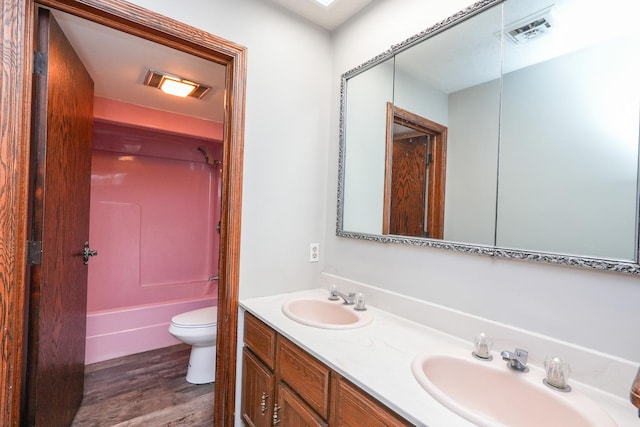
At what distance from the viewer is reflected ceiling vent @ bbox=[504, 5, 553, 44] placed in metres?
0.99

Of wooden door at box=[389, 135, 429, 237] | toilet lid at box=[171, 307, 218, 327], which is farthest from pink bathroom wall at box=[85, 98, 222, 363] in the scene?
wooden door at box=[389, 135, 429, 237]

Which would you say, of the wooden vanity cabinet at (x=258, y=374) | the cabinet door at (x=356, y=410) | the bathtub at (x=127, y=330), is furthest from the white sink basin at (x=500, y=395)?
the bathtub at (x=127, y=330)

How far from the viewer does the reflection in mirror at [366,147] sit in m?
1.56

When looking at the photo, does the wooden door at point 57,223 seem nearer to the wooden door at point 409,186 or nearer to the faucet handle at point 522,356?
the wooden door at point 409,186

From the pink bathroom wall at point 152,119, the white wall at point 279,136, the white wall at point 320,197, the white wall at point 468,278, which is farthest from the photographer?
the pink bathroom wall at point 152,119

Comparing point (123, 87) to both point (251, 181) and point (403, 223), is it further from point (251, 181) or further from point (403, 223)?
point (403, 223)

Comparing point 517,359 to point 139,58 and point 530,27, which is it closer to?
point 530,27

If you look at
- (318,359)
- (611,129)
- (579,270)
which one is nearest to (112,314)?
(318,359)

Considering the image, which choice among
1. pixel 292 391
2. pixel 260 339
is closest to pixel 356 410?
Result: pixel 292 391

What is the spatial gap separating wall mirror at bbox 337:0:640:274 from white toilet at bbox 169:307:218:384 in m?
1.46

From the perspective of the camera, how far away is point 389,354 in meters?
1.02

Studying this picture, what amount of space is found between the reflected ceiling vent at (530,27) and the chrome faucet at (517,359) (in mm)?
1047

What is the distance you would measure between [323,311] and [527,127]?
1.22m

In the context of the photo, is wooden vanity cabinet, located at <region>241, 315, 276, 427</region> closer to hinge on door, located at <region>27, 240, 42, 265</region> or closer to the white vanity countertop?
the white vanity countertop
